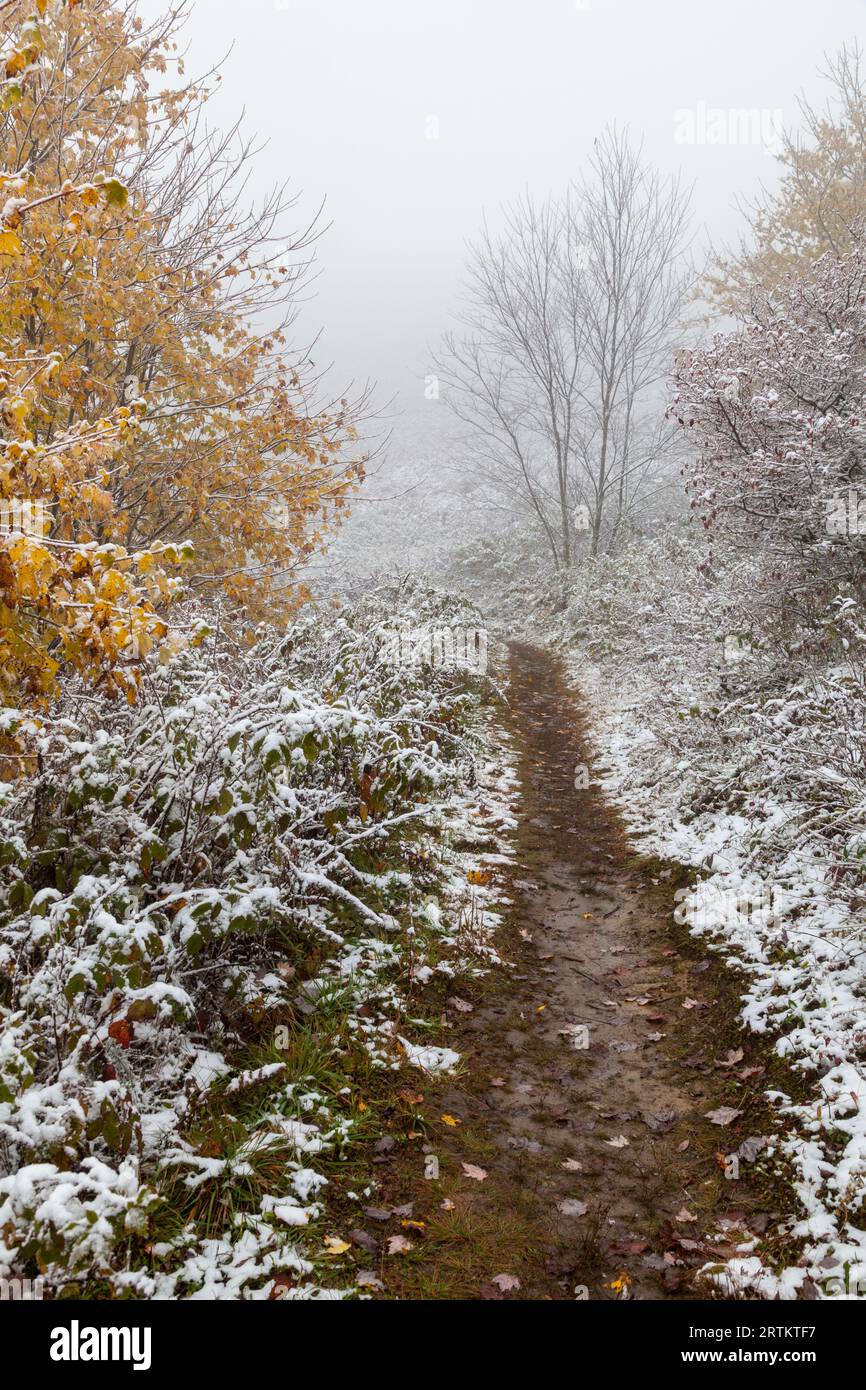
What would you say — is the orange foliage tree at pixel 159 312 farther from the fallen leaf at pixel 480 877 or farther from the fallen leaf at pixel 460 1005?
the fallen leaf at pixel 480 877

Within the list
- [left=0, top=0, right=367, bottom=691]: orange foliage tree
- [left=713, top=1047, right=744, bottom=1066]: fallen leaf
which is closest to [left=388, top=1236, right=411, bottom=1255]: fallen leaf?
[left=713, top=1047, right=744, bottom=1066]: fallen leaf

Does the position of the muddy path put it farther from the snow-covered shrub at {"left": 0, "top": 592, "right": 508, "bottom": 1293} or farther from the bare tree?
the bare tree

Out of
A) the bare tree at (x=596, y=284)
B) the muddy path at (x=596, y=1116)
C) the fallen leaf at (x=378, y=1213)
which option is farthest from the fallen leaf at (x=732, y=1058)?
the bare tree at (x=596, y=284)

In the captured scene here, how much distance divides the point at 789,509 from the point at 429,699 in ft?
13.4

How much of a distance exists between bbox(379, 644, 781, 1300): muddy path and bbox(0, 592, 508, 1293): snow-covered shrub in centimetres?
60

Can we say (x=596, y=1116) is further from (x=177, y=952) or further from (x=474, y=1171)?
(x=177, y=952)

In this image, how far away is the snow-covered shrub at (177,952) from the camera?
8.91ft

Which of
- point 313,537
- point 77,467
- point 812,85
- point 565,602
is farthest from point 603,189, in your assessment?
point 77,467

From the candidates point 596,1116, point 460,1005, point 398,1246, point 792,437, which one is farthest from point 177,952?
point 792,437

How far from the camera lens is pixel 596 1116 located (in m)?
3.84

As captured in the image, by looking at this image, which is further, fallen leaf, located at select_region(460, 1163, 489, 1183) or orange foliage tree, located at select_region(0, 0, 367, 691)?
orange foliage tree, located at select_region(0, 0, 367, 691)

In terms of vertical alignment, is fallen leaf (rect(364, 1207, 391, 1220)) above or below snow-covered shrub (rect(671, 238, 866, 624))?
below

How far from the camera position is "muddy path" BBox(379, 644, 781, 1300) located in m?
3.03
